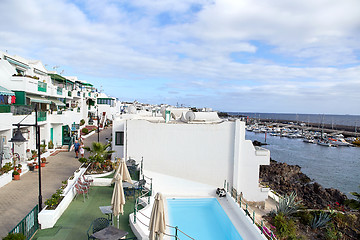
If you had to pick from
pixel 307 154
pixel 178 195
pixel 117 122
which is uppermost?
pixel 117 122

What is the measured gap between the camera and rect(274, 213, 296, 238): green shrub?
1446 centimetres

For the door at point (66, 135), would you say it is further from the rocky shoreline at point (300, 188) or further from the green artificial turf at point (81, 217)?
the rocky shoreline at point (300, 188)

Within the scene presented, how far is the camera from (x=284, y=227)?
48.8ft

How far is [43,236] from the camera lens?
27.6 ft

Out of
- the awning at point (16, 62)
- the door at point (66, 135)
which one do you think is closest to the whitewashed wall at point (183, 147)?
the door at point (66, 135)

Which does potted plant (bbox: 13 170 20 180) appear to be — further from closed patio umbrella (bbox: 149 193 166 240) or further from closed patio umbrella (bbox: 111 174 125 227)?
closed patio umbrella (bbox: 149 193 166 240)

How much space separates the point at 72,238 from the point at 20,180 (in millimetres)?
8553

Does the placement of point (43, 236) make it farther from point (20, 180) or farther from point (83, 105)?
point (83, 105)

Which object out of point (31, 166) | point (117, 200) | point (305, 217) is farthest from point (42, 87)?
point (305, 217)

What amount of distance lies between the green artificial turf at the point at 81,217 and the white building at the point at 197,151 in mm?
5969

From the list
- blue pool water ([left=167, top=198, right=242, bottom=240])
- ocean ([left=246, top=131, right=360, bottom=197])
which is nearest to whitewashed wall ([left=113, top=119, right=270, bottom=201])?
blue pool water ([left=167, top=198, right=242, bottom=240])

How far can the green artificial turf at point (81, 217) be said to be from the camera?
8587 mm

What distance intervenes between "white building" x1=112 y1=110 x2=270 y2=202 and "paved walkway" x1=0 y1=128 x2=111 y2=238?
181 inches

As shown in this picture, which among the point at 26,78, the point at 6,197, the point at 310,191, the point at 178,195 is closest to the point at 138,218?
the point at 178,195
